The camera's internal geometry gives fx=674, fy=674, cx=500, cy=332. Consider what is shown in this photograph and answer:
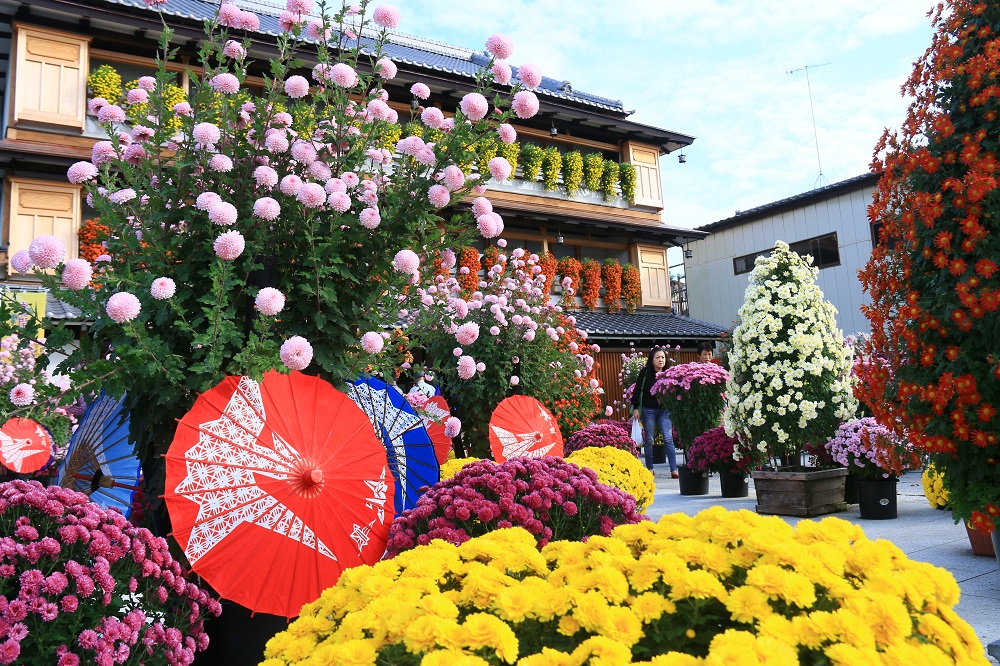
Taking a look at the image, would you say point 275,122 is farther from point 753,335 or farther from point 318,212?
point 753,335

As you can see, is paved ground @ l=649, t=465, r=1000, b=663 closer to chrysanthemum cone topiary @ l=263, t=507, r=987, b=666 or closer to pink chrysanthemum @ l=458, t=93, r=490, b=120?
chrysanthemum cone topiary @ l=263, t=507, r=987, b=666

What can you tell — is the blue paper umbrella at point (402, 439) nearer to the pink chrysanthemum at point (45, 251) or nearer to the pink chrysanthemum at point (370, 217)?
the pink chrysanthemum at point (370, 217)

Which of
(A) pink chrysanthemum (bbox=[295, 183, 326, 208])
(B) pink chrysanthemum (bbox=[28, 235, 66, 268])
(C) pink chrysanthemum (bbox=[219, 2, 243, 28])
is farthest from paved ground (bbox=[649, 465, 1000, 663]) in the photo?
(C) pink chrysanthemum (bbox=[219, 2, 243, 28])

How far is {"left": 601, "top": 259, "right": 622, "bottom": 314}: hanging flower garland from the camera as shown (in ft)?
61.8

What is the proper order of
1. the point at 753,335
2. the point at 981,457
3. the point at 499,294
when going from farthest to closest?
the point at 499,294 < the point at 753,335 < the point at 981,457

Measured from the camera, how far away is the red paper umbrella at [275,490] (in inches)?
92.4

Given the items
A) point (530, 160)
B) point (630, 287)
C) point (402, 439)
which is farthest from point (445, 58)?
point (402, 439)

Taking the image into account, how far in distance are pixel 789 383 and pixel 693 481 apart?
274 cm

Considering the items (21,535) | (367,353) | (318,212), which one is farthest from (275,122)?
(21,535)

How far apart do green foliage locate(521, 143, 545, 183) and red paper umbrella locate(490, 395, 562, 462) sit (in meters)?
12.6

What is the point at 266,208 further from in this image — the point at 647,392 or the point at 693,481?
the point at 647,392

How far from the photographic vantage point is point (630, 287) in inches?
759

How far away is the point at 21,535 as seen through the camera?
1993mm

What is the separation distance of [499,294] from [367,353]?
5.19 metres
